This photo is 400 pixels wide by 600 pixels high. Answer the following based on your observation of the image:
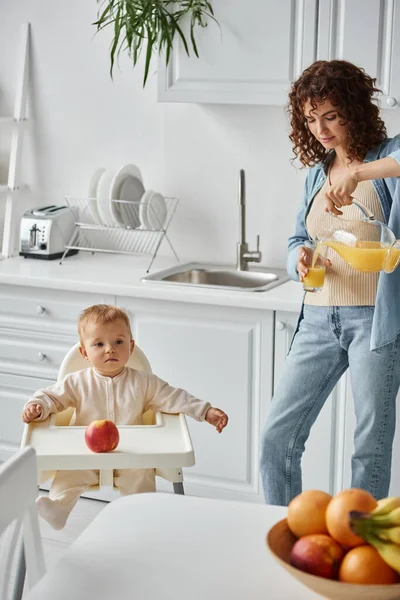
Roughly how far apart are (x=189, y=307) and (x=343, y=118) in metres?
1.00

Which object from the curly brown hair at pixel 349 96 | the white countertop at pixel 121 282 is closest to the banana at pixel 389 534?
the curly brown hair at pixel 349 96

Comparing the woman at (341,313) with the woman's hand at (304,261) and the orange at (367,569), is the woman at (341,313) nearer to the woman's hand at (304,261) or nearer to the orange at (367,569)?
the woman's hand at (304,261)

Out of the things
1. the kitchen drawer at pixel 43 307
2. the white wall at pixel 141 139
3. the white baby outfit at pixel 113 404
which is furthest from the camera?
the white wall at pixel 141 139

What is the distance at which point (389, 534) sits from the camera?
3.62ft

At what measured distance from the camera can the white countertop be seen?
3.01 meters

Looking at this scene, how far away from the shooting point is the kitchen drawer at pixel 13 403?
3422mm

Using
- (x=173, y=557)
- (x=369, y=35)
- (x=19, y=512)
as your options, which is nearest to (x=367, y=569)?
(x=173, y=557)

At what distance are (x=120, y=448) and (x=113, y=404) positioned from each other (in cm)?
30

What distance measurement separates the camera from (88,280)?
10.7 feet

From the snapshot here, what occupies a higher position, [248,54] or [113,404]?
[248,54]

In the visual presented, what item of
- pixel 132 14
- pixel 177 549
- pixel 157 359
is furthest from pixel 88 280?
pixel 177 549

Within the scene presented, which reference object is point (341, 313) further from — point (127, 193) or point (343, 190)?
point (127, 193)

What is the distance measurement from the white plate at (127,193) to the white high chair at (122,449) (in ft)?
4.52

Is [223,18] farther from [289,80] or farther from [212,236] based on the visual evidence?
[212,236]
